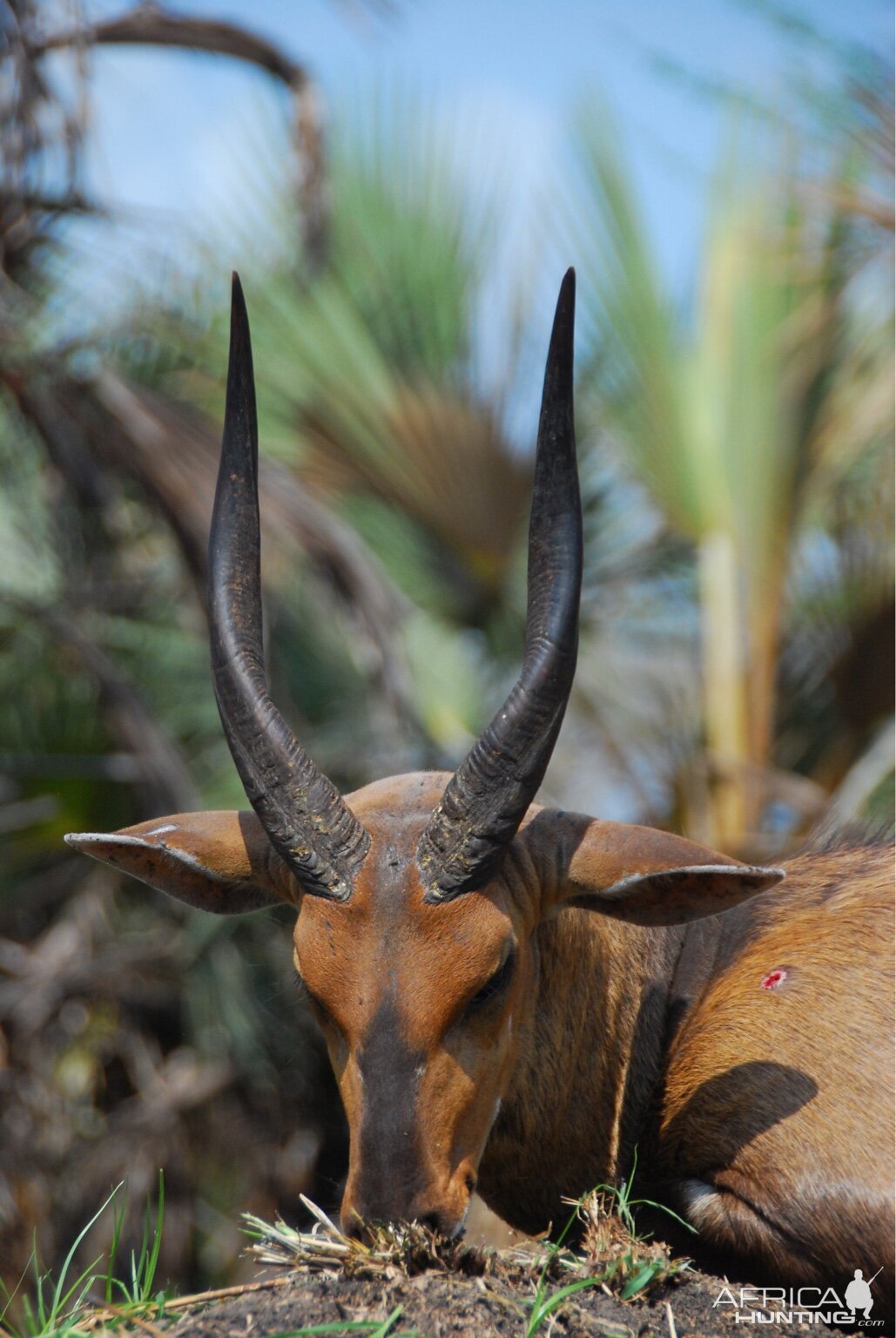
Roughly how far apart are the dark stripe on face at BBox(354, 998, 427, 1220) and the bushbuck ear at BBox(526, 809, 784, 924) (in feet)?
2.83

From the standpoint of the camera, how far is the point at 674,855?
179 inches

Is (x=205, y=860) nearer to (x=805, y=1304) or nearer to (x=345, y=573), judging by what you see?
(x=805, y=1304)

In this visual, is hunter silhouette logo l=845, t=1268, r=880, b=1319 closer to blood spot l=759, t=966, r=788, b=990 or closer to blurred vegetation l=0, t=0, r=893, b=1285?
blood spot l=759, t=966, r=788, b=990

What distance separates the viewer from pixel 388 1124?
3934 millimetres

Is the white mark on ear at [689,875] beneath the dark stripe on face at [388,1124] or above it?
above

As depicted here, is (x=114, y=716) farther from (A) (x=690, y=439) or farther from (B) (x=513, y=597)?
(A) (x=690, y=439)

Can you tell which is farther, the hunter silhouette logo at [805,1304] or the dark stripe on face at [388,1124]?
the hunter silhouette logo at [805,1304]

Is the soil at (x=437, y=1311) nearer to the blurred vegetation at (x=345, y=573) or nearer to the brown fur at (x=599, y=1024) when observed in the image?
the brown fur at (x=599, y=1024)

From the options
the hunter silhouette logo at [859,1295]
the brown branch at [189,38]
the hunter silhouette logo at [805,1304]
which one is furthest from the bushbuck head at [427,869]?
the brown branch at [189,38]

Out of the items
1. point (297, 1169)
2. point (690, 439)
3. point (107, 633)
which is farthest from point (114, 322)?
point (297, 1169)

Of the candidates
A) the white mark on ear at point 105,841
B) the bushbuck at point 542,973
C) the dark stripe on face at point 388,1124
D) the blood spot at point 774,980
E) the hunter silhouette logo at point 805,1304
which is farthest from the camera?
the blood spot at point 774,980

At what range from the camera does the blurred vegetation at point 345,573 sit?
32.6 feet

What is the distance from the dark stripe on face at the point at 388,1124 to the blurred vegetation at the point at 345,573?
220 inches

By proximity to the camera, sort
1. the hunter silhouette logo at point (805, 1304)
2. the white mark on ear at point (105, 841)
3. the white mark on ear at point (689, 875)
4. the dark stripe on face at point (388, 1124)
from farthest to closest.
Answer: the white mark on ear at point (105, 841) → the white mark on ear at point (689, 875) → the hunter silhouette logo at point (805, 1304) → the dark stripe on face at point (388, 1124)
